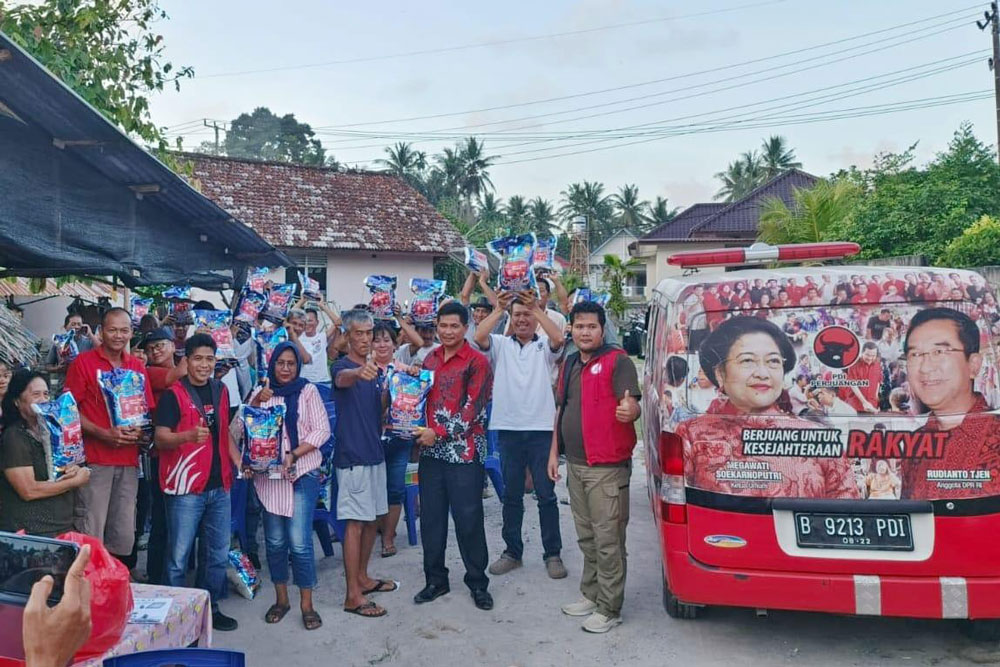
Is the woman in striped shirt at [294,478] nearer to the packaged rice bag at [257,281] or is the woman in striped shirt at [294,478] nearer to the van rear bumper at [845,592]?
the packaged rice bag at [257,281]

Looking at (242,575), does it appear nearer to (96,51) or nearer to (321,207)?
(96,51)

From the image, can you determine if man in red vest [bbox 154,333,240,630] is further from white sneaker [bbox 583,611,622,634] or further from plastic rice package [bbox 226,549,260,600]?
white sneaker [bbox 583,611,622,634]

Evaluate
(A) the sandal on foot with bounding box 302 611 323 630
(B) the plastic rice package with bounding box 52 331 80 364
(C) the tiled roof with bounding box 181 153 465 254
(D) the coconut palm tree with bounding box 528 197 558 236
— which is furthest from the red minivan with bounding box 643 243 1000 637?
(D) the coconut palm tree with bounding box 528 197 558 236

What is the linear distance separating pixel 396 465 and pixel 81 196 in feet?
8.75

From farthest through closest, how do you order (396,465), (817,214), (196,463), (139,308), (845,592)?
(817,214) < (139,308) < (396,465) < (196,463) < (845,592)

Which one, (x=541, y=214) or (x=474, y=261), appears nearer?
(x=474, y=261)

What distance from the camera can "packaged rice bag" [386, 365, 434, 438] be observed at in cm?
455

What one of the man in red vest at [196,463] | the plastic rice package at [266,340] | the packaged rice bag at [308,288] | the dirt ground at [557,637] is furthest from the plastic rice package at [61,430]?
the packaged rice bag at [308,288]

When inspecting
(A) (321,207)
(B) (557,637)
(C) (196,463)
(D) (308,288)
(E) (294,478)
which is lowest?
(B) (557,637)

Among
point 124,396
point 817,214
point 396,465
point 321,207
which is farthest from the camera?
point 321,207

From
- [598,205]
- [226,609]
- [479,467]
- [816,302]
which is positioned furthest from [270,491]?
[598,205]

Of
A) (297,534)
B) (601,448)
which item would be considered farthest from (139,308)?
(601,448)

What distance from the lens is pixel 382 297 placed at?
5559mm

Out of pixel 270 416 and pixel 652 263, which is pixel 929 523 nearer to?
pixel 270 416
